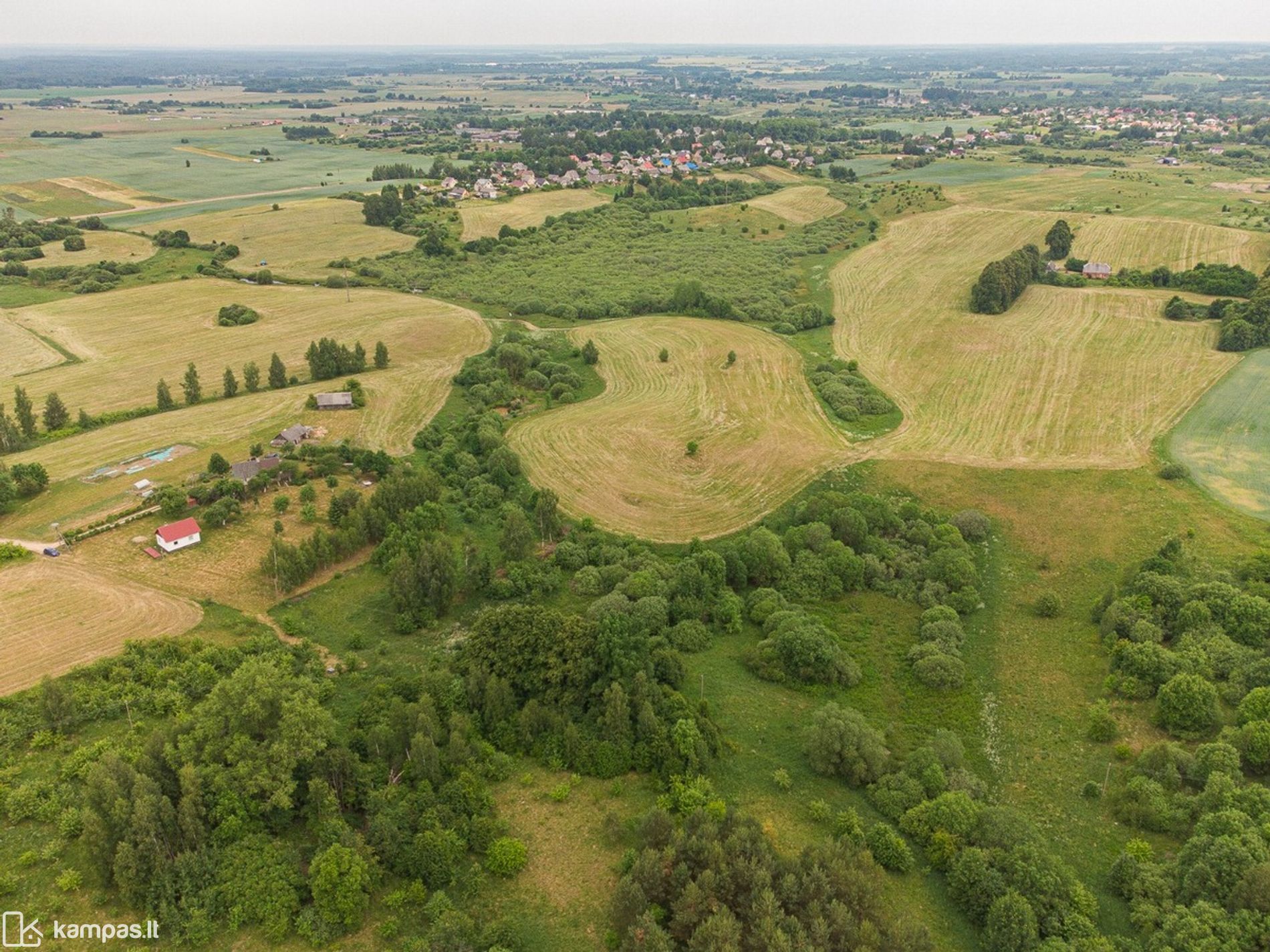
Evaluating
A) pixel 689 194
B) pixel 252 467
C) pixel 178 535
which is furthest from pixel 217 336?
pixel 689 194

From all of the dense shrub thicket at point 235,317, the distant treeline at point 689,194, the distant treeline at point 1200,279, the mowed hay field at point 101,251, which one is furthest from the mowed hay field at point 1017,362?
the mowed hay field at point 101,251

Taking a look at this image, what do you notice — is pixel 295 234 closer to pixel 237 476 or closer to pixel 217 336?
pixel 217 336

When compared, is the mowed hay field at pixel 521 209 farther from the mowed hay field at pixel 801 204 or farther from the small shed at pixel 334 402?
the small shed at pixel 334 402

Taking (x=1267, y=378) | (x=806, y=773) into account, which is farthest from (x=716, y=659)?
(x=1267, y=378)

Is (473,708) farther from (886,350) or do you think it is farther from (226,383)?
(886,350)

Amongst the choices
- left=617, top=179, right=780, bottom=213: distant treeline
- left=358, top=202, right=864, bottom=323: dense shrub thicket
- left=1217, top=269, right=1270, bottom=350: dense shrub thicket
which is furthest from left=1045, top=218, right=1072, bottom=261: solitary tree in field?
left=617, top=179, right=780, bottom=213: distant treeline
